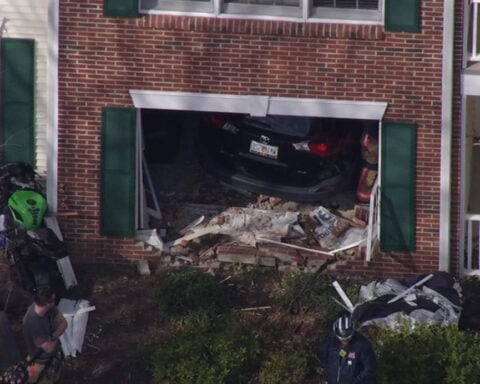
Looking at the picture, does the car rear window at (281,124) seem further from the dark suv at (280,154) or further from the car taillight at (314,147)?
the car taillight at (314,147)

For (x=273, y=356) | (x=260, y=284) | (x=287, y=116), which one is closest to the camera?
(x=273, y=356)

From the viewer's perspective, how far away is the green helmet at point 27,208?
16297 mm

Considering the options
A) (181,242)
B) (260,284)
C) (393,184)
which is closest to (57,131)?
(181,242)

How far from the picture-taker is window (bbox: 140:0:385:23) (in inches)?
677

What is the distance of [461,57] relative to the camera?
17.5m

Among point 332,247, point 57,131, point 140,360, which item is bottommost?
point 140,360

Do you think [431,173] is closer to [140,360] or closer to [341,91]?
[341,91]

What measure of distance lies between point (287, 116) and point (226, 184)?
49.9 inches

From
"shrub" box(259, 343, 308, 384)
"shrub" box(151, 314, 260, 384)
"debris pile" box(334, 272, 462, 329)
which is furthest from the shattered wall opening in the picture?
"shrub" box(259, 343, 308, 384)

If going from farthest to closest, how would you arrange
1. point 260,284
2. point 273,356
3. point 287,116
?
1. point 287,116
2. point 260,284
3. point 273,356

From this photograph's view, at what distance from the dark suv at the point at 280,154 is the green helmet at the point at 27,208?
3114 mm

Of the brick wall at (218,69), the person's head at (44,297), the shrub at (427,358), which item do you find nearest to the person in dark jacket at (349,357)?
the shrub at (427,358)

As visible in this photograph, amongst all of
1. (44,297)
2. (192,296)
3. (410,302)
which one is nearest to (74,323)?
(192,296)

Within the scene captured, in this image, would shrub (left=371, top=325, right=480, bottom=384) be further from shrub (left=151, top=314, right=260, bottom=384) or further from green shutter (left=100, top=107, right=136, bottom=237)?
green shutter (left=100, top=107, right=136, bottom=237)
